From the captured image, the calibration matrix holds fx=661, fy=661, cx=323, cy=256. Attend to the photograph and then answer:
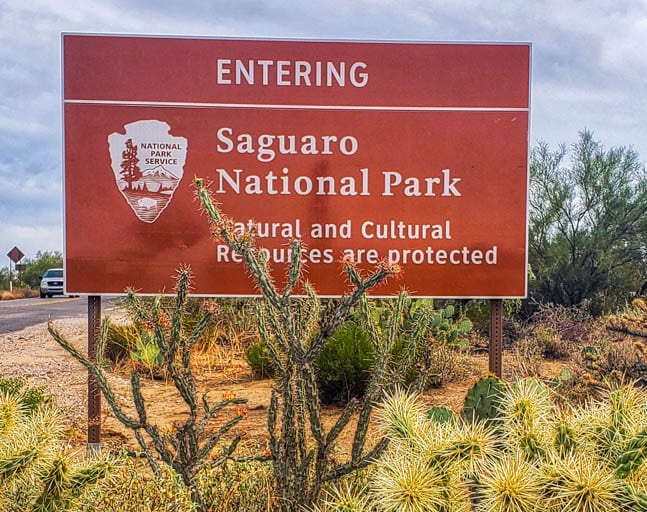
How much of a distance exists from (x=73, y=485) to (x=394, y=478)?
1.46 meters

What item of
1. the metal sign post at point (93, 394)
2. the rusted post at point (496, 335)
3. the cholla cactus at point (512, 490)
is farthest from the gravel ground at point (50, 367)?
the rusted post at point (496, 335)

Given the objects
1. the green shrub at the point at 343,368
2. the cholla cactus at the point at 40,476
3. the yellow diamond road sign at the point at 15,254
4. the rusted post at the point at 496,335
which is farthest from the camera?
the yellow diamond road sign at the point at 15,254

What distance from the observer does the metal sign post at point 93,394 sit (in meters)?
5.21

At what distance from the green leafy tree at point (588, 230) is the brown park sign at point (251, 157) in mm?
8722

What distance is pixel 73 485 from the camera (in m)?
2.92

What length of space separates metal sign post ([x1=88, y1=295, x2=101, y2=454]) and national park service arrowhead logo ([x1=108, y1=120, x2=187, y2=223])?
915mm

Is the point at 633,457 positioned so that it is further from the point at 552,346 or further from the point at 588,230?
the point at 588,230

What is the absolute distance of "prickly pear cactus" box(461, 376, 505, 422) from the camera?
13.5ft

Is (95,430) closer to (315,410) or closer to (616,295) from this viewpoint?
(315,410)

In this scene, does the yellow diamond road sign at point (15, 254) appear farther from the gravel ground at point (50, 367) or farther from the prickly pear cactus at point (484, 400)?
the prickly pear cactus at point (484, 400)

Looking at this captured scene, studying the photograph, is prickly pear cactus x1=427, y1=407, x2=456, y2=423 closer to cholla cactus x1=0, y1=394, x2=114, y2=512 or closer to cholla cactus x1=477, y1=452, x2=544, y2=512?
cholla cactus x1=477, y1=452, x2=544, y2=512

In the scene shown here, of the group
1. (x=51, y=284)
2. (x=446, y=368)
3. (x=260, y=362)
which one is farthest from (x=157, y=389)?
(x=51, y=284)

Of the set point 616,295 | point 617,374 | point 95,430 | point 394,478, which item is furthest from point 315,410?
point 616,295

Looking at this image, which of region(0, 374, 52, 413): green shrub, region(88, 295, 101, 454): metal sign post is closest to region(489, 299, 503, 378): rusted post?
region(88, 295, 101, 454): metal sign post
